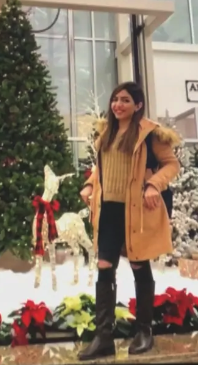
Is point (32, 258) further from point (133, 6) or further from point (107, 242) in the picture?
point (133, 6)

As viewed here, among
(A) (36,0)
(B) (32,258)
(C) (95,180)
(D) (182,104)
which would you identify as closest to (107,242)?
(C) (95,180)

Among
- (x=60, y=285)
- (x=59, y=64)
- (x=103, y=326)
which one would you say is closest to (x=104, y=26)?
(x=59, y=64)

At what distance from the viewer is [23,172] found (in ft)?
12.5

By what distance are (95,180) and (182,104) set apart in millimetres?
3825

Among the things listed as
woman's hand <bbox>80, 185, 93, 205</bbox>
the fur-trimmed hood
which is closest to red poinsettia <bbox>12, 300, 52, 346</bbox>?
woman's hand <bbox>80, 185, 93, 205</bbox>

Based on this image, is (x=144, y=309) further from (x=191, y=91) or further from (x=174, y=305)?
(x=191, y=91)

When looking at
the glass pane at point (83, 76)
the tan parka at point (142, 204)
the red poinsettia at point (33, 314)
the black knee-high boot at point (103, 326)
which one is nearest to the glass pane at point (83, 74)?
the glass pane at point (83, 76)

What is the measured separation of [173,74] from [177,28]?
2.58ft

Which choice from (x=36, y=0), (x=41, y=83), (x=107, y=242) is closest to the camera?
(x=107, y=242)

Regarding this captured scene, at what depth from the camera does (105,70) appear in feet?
19.2

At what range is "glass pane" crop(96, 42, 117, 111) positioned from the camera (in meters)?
5.75

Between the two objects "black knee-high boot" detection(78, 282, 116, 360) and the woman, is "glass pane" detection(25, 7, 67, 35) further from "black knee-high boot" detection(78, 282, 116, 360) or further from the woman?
"black knee-high boot" detection(78, 282, 116, 360)

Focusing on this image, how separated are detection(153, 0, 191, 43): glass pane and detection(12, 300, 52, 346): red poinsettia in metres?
4.38

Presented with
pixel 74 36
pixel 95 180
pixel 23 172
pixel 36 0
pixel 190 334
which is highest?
pixel 74 36
